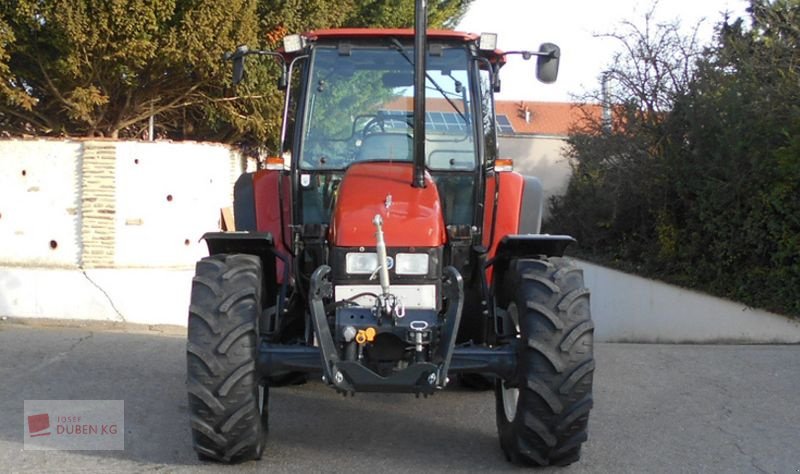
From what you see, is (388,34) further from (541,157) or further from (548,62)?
(541,157)

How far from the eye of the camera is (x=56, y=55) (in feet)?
35.2

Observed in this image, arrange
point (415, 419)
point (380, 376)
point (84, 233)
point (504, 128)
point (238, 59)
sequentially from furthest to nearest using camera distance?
1. point (504, 128)
2. point (84, 233)
3. point (415, 419)
4. point (238, 59)
5. point (380, 376)

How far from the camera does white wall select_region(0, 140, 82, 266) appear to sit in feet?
35.7

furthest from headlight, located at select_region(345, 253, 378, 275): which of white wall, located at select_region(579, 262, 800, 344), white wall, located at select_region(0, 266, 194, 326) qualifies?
white wall, located at select_region(579, 262, 800, 344)

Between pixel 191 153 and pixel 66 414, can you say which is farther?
pixel 191 153

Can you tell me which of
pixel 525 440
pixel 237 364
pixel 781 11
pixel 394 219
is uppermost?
pixel 781 11

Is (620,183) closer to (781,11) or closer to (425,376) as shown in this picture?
(781,11)

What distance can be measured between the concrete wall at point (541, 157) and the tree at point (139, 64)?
648 centimetres

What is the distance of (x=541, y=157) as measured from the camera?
63.5ft

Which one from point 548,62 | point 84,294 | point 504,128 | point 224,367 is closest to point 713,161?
point 548,62

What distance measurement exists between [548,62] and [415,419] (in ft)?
8.71

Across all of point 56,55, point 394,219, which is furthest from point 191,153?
point 394,219

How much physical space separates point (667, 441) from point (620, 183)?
9.16 m

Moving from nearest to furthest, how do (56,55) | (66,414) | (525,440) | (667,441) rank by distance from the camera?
(525,440) → (667,441) → (66,414) → (56,55)
